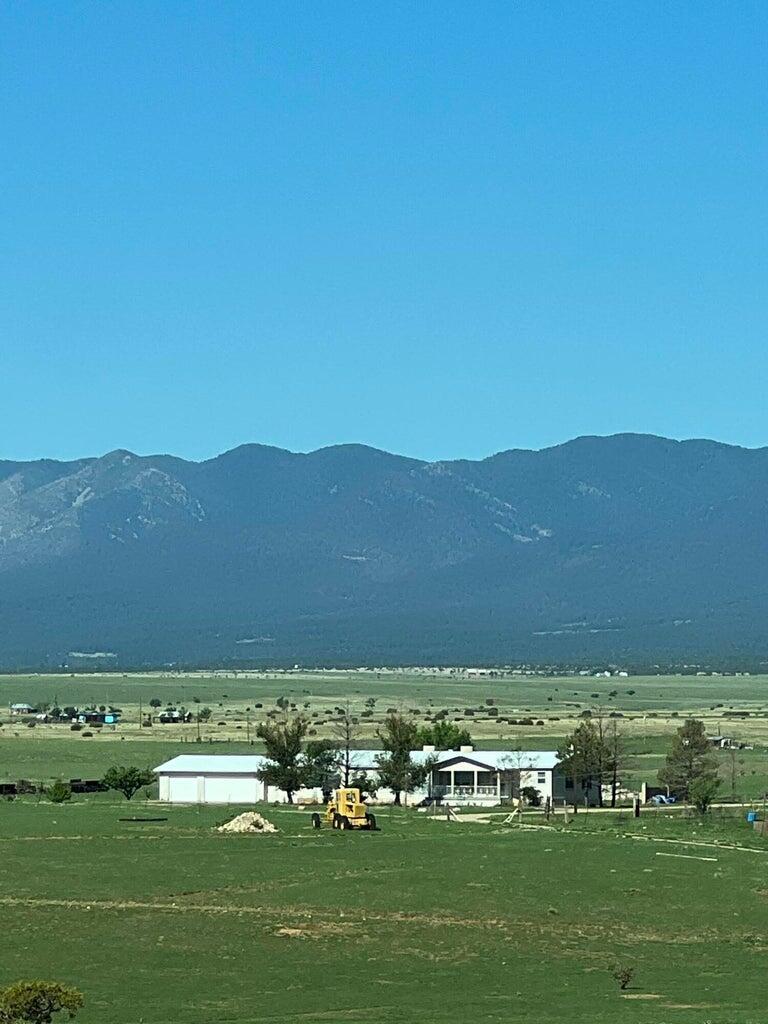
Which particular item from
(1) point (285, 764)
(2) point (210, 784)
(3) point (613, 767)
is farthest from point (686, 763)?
(2) point (210, 784)

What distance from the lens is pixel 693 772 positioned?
83000 millimetres

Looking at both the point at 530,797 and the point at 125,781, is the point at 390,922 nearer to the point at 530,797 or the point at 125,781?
the point at 530,797

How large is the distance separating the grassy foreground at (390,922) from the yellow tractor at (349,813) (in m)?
0.78

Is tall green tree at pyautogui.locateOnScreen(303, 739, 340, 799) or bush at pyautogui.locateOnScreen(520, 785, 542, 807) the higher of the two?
tall green tree at pyautogui.locateOnScreen(303, 739, 340, 799)

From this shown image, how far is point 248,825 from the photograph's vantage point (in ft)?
218

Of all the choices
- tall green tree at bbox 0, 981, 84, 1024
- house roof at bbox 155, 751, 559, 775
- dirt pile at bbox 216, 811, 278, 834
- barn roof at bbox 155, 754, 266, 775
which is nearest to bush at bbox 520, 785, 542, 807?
house roof at bbox 155, 751, 559, 775

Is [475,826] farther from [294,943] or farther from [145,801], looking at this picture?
[294,943]

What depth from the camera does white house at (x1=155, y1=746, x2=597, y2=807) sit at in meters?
83.2

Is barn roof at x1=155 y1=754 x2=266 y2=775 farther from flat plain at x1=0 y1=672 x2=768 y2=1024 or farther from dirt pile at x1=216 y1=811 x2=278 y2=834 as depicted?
dirt pile at x1=216 y1=811 x2=278 y2=834

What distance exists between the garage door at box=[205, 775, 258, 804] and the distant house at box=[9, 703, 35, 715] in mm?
67940

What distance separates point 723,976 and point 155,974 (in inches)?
402

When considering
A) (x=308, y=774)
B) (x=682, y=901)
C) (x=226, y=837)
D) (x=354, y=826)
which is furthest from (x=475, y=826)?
(x=682, y=901)

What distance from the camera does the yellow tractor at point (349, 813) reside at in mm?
66938

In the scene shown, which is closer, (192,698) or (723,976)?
(723,976)
